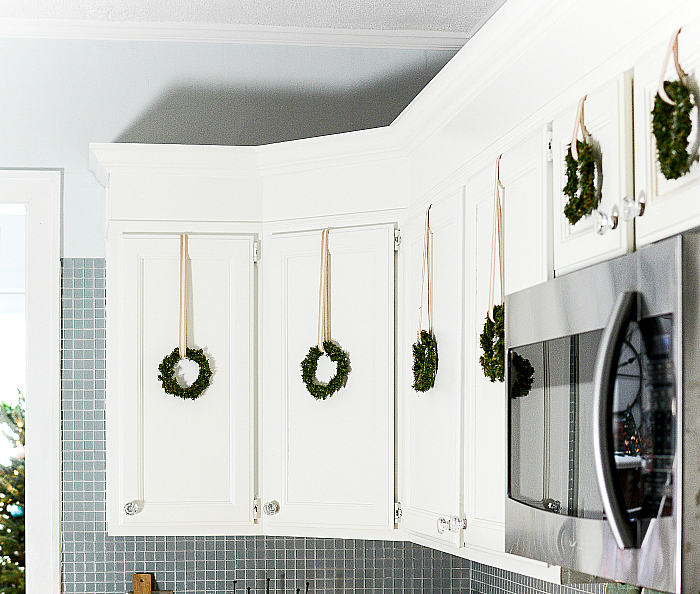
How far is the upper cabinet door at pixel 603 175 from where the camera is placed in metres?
1.31

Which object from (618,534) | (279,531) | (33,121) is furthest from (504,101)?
(33,121)

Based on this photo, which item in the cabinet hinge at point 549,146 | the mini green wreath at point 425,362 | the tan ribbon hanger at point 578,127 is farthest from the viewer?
the mini green wreath at point 425,362

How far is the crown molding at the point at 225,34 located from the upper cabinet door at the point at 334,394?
78 cm

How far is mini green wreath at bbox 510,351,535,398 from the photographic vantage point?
4.95 feet

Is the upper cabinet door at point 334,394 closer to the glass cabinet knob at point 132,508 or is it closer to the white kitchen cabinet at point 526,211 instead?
the glass cabinet knob at point 132,508

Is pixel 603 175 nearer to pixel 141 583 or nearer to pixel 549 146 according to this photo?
pixel 549 146

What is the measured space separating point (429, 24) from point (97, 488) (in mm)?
1729

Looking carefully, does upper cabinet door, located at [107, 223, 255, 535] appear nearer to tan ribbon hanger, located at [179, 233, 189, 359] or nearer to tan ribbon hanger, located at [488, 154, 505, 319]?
tan ribbon hanger, located at [179, 233, 189, 359]

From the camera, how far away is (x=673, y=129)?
3.70 ft

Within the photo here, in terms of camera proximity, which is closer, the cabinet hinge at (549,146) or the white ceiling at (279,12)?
the cabinet hinge at (549,146)

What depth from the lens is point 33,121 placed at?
2.77 meters

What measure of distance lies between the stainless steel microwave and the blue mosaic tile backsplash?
132cm

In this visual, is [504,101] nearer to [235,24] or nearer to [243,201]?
[243,201]

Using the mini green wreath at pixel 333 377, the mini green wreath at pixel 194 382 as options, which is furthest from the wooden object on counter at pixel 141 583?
the mini green wreath at pixel 333 377
